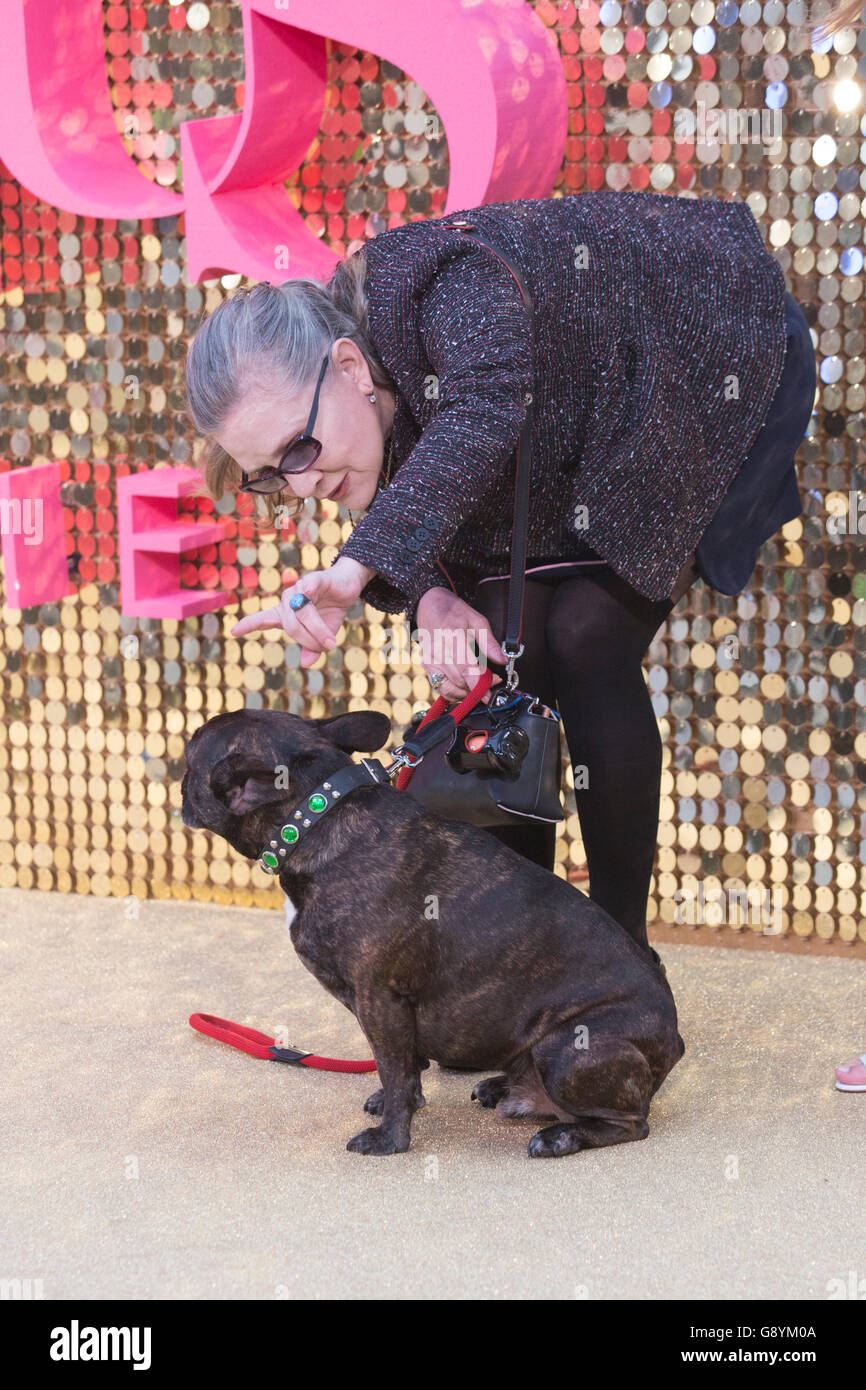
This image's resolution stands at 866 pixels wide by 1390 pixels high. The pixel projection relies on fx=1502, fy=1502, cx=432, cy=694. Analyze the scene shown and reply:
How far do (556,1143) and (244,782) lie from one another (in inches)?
22.3

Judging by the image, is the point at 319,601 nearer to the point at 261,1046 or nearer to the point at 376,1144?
the point at 376,1144

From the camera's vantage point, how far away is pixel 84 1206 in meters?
1.71

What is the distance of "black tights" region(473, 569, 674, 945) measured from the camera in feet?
6.19

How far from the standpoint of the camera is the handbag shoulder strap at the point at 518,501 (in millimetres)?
1683

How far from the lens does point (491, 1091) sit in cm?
196

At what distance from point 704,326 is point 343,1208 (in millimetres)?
Answer: 1106

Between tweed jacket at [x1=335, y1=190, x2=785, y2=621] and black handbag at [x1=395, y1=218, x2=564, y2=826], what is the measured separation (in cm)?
8

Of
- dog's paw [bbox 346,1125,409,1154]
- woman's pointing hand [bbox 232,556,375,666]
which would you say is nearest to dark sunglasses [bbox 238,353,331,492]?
woman's pointing hand [bbox 232,556,375,666]

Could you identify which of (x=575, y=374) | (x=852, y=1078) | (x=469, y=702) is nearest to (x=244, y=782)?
(x=469, y=702)

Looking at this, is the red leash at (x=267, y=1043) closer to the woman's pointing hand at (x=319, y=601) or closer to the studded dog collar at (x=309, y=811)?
the studded dog collar at (x=309, y=811)

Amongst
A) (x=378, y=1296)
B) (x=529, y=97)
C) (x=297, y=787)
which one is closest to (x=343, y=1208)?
(x=378, y=1296)

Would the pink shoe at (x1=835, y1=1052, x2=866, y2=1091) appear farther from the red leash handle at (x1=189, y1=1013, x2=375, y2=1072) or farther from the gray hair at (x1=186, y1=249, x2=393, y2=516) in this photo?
the gray hair at (x1=186, y1=249, x2=393, y2=516)

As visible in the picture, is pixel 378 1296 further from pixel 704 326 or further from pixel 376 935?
pixel 704 326
